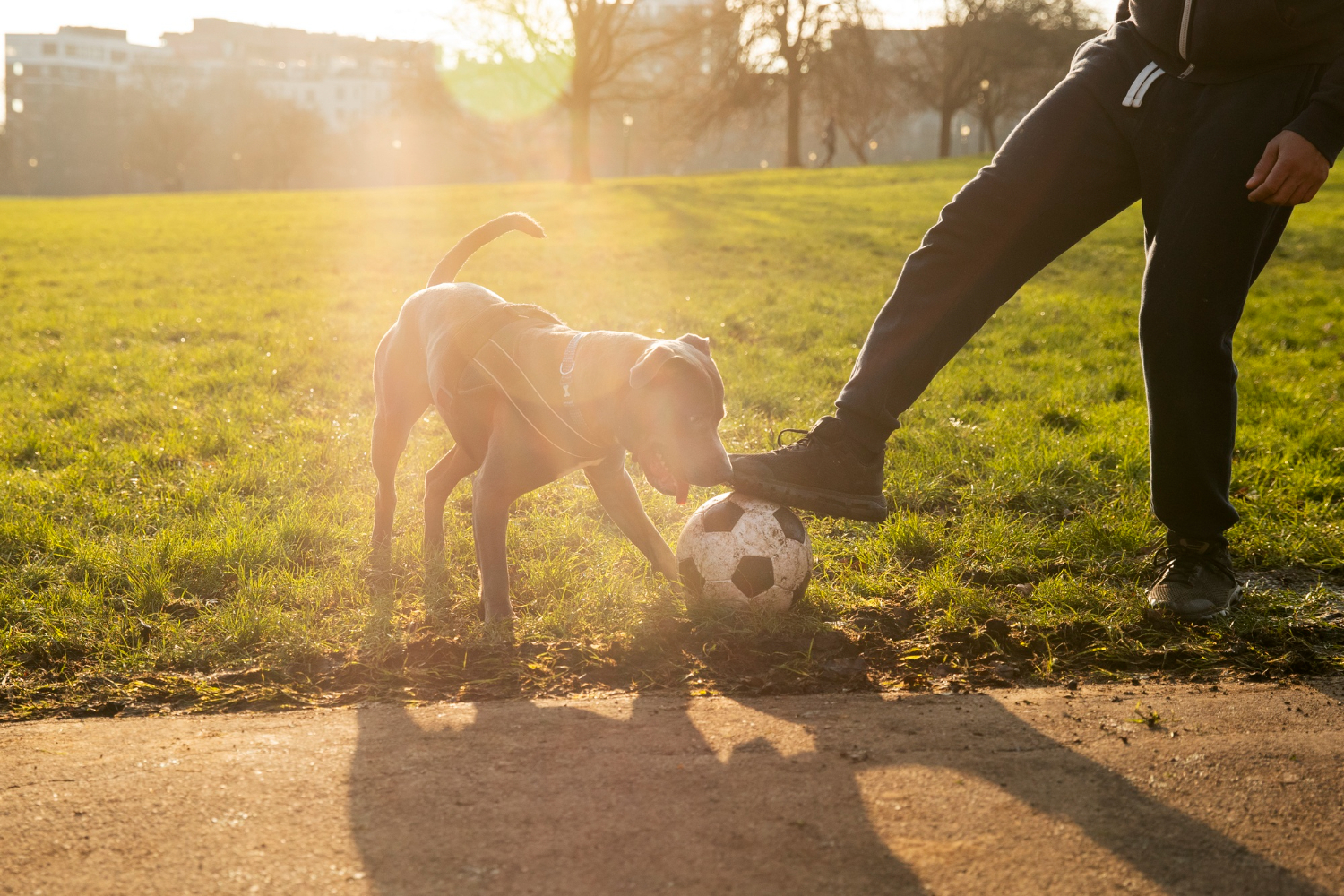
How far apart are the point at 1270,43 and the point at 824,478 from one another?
1.96m

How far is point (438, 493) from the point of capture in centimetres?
432

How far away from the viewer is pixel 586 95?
115 feet

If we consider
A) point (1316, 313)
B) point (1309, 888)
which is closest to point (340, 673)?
point (1309, 888)

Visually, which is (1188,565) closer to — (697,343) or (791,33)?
(697,343)

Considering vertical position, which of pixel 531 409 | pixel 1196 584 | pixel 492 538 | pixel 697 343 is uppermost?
pixel 697 343

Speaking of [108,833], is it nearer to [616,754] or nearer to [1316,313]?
[616,754]

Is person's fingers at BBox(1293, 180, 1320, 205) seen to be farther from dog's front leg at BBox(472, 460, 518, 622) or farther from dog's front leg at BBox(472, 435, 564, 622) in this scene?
dog's front leg at BBox(472, 460, 518, 622)

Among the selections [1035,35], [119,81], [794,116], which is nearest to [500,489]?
[794,116]

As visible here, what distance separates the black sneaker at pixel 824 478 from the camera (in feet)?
11.9

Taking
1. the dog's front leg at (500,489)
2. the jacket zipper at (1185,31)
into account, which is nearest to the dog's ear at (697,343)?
the dog's front leg at (500,489)

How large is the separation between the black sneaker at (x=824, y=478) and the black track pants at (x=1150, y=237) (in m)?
0.10

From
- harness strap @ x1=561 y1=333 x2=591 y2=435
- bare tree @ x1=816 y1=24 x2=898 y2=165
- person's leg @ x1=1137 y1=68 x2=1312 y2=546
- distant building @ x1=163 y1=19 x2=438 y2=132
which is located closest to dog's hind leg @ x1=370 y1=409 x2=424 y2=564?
harness strap @ x1=561 y1=333 x2=591 y2=435

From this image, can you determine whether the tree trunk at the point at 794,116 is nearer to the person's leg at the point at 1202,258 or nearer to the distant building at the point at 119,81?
the person's leg at the point at 1202,258

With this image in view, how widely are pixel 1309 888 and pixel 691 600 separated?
7.00ft
